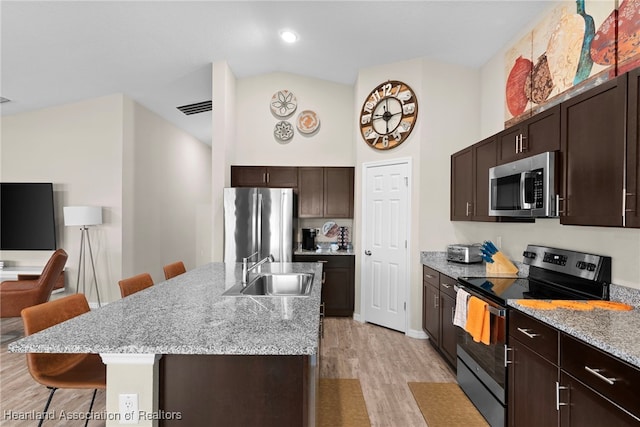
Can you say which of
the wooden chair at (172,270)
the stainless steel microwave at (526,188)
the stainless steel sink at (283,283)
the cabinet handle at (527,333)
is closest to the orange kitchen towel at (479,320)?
the cabinet handle at (527,333)

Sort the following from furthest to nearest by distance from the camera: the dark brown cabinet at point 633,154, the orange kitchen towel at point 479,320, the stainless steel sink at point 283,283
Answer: the stainless steel sink at point 283,283 < the orange kitchen towel at point 479,320 < the dark brown cabinet at point 633,154

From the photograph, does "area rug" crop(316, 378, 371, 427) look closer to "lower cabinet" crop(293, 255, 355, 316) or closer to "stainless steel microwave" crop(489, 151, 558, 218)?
"lower cabinet" crop(293, 255, 355, 316)

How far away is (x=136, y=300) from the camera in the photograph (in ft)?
6.43

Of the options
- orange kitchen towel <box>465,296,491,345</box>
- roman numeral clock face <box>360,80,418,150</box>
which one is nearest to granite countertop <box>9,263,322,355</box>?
orange kitchen towel <box>465,296,491,345</box>

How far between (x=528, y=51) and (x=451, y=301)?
7.94ft

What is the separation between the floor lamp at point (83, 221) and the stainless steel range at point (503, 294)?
4.61 metres

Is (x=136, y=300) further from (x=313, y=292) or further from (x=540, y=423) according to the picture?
(x=540, y=423)

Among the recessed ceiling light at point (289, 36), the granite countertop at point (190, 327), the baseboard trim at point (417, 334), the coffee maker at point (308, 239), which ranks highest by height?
the recessed ceiling light at point (289, 36)

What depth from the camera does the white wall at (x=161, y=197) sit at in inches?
203

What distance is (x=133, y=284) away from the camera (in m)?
2.50

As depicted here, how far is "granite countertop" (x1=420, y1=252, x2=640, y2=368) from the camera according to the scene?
126 cm

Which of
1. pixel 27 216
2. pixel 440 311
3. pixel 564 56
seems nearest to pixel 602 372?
pixel 440 311

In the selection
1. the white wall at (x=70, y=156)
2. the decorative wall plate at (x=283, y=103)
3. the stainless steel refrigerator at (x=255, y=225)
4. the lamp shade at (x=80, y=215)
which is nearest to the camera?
the stainless steel refrigerator at (x=255, y=225)

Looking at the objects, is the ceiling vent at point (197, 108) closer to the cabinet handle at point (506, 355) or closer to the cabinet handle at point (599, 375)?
the cabinet handle at point (506, 355)
